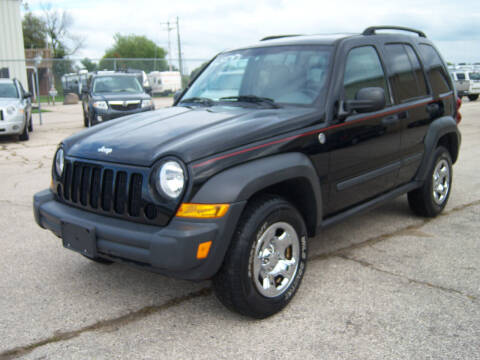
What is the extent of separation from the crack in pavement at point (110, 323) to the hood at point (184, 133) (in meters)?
1.01

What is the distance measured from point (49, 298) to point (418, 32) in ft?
14.6

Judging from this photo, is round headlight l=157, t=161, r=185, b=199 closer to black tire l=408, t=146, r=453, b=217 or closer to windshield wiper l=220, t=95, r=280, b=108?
windshield wiper l=220, t=95, r=280, b=108

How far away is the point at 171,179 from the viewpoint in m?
2.90

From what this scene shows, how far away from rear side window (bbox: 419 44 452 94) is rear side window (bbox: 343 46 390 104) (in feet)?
3.21

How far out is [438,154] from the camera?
16.8 ft

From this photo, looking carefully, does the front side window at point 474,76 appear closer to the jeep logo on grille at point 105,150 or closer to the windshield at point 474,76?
the windshield at point 474,76

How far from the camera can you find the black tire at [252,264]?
2.94m

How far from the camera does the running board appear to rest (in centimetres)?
380

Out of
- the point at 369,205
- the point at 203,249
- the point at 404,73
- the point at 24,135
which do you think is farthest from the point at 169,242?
the point at 24,135

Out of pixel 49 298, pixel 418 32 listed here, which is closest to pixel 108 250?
pixel 49 298

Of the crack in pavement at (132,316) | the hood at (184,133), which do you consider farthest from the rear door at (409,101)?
the hood at (184,133)

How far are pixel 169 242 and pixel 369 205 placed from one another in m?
2.10

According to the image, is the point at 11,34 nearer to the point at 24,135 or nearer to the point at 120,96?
A: the point at 120,96

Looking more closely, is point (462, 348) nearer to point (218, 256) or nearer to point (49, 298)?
point (218, 256)
